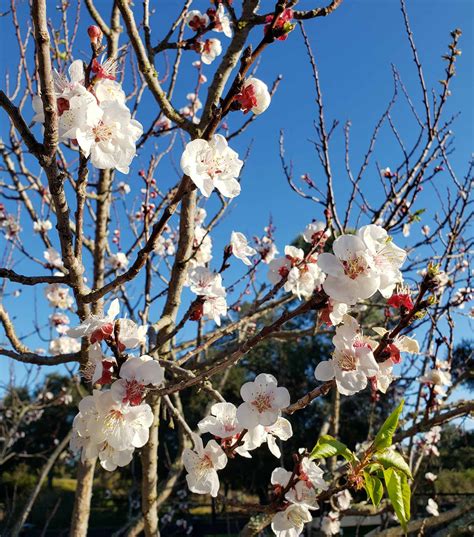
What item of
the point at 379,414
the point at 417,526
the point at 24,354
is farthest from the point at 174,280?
the point at 379,414

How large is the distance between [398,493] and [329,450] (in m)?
0.19

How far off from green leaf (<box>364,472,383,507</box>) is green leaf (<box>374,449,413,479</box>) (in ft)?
0.17

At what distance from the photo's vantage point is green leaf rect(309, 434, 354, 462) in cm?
124

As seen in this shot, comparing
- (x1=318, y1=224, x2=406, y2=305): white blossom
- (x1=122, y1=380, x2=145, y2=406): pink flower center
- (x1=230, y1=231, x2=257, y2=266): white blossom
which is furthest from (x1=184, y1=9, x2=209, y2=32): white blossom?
(x1=122, y1=380, x2=145, y2=406): pink flower center

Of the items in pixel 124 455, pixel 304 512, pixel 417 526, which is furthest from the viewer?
pixel 417 526

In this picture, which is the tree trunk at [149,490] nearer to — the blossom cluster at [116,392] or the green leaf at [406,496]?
the blossom cluster at [116,392]

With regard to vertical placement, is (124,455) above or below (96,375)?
below

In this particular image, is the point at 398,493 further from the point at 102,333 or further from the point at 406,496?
the point at 102,333

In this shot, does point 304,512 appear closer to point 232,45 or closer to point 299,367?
point 232,45

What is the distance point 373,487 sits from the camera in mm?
1208

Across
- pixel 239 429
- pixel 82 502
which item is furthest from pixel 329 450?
pixel 82 502

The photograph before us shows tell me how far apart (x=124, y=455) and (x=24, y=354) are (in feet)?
1.48

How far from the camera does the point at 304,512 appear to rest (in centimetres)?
131

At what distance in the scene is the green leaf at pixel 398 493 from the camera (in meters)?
1.13
